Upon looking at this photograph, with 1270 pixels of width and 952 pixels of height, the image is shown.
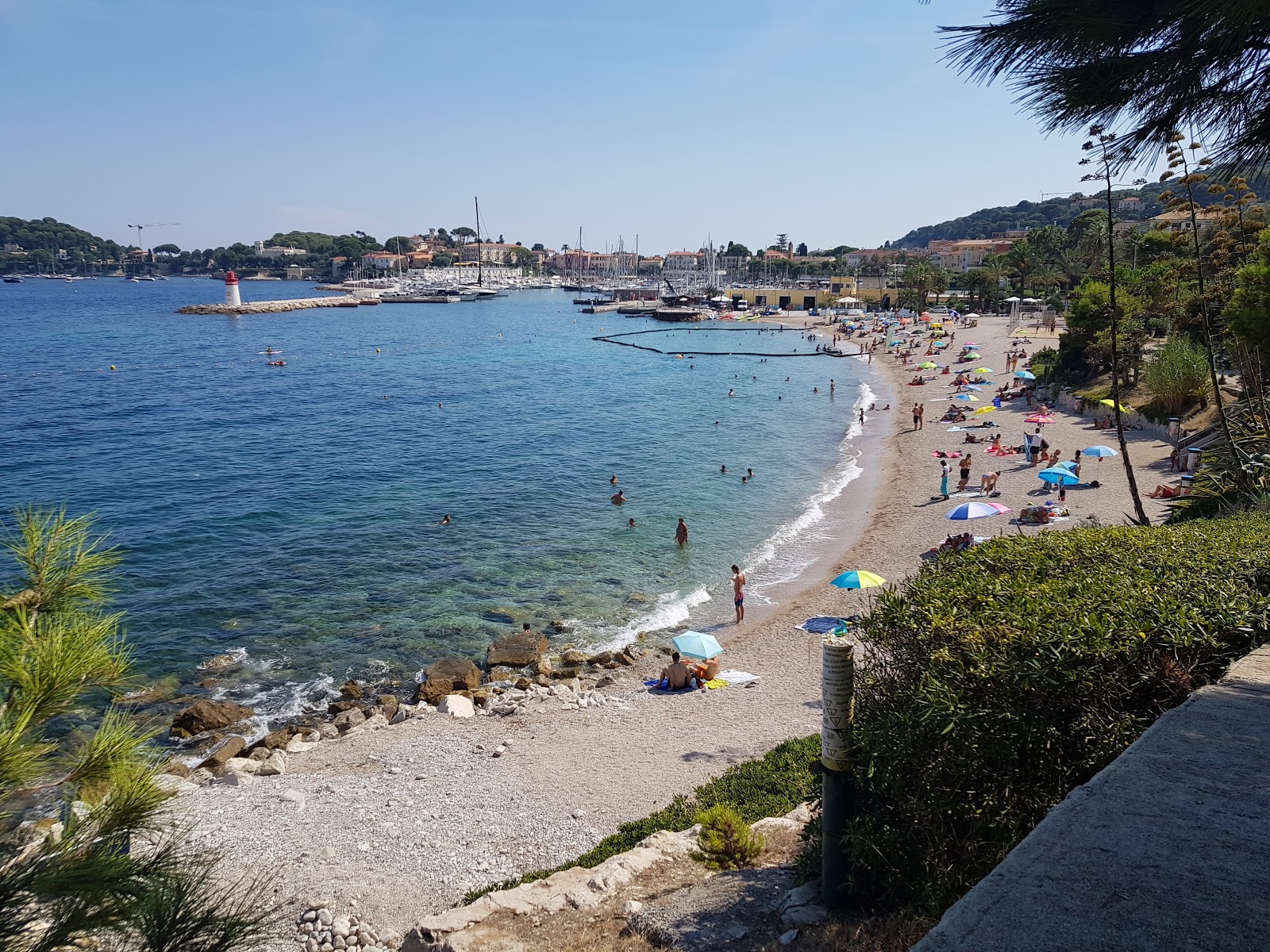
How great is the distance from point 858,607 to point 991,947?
15.1m

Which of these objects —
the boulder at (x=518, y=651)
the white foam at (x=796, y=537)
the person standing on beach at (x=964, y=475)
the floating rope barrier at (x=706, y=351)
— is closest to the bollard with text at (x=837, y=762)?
the boulder at (x=518, y=651)

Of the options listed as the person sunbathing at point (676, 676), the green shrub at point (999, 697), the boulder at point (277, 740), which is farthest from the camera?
the person sunbathing at point (676, 676)

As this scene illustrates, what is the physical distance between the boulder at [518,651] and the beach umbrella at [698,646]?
3.23 metres

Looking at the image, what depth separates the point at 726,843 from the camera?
717 cm

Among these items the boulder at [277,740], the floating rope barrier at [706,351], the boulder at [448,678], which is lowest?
the boulder at [277,740]

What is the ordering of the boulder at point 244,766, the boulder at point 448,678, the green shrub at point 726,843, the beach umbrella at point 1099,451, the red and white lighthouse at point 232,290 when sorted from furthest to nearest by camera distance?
the red and white lighthouse at point 232,290, the beach umbrella at point 1099,451, the boulder at point 448,678, the boulder at point 244,766, the green shrub at point 726,843

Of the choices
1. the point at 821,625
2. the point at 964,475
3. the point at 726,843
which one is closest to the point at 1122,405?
the point at 964,475

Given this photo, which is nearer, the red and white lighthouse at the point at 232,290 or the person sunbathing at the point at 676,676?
the person sunbathing at the point at 676,676

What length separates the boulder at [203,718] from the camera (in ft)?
47.3

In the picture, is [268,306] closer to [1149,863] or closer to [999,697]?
[999,697]

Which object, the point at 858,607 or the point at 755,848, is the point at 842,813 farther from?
the point at 858,607

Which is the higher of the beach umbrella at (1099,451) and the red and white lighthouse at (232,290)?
the red and white lighthouse at (232,290)

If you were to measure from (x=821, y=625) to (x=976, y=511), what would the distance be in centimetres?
662

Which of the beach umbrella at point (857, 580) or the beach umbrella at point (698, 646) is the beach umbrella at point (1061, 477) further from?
the beach umbrella at point (698, 646)
